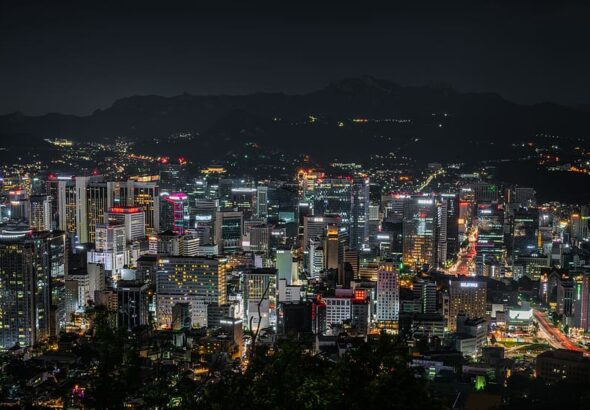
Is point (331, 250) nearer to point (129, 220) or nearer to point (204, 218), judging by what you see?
point (204, 218)

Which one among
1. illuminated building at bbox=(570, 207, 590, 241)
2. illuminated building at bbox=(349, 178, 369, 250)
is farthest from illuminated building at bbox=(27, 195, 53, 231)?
illuminated building at bbox=(570, 207, 590, 241)

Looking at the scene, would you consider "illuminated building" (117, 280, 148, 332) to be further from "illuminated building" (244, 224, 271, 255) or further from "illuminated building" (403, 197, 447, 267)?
"illuminated building" (403, 197, 447, 267)

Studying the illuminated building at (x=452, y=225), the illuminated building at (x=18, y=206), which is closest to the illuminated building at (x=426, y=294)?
the illuminated building at (x=452, y=225)

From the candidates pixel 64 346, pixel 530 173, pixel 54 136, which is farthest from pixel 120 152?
pixel 64 346

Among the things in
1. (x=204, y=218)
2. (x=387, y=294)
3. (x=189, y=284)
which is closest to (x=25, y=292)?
(x=189, y=284)

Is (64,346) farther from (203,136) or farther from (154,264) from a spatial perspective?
(203,136)

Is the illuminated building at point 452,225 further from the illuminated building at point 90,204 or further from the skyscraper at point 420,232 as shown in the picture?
the illuminated building at point 90,204

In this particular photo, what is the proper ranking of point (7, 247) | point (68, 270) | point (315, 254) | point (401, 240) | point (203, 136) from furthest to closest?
point (203, 136) → point (401, 240) → point (315, 254) → point (68, 270) → point (7, 247)
